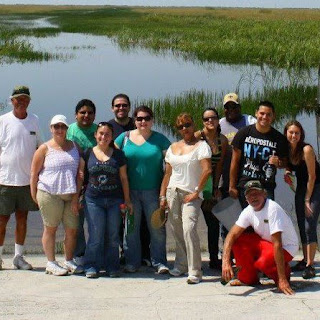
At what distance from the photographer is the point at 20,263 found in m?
6.95

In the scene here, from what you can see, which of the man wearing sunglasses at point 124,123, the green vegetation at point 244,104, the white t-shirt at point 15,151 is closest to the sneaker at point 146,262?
the man wearing sunglasses at point 124,123

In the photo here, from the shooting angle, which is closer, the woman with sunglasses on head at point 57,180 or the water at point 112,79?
the woman with sunglasses on head at point 57,180

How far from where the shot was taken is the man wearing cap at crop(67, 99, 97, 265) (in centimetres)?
696

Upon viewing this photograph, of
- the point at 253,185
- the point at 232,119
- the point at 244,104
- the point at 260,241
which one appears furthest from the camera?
the point at 244,104

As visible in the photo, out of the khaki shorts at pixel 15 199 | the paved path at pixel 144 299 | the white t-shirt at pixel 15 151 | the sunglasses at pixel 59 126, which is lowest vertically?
the paved path at pixel 144 299

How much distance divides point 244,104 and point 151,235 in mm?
10737

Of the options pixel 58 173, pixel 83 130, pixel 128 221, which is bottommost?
pixel 128 221

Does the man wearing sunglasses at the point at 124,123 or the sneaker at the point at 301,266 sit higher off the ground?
the man wearing sunglasses at the point at 124,123

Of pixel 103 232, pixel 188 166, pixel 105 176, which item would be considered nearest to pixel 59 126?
pixel 105 176

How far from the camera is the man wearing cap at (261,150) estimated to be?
6.57 m

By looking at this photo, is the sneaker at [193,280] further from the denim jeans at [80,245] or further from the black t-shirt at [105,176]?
the denim jeans at [80,245]

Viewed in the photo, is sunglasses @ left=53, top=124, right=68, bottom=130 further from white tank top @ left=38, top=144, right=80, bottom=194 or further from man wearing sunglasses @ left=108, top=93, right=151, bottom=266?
man wearing sunglasses @ left=108, top=93, right=151, bottom=266

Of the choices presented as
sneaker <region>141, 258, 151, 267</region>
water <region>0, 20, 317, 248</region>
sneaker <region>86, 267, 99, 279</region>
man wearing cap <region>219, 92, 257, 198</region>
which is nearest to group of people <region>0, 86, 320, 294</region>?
sneaker <region>86, 267, 99, 279</region>

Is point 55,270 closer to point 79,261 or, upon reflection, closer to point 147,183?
point 79,261
